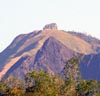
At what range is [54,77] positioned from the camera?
180 metres

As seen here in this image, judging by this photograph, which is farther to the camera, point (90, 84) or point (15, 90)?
point (90, 84)

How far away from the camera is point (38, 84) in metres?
160

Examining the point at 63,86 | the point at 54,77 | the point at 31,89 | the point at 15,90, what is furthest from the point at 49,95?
the point at 54,77

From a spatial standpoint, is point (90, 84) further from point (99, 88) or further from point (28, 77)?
point (28, 77)

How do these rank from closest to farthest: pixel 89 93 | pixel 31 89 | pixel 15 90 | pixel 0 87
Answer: pixel 15 90
pixel 31 89
pixel 89 93
pixel 0 87

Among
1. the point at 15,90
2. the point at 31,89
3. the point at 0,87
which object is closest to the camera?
the point at 15,90

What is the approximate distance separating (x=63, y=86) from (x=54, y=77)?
12.4 m

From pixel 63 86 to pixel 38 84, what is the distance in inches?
475

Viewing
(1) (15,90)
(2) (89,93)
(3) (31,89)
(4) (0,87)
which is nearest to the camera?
(1) (15,90)

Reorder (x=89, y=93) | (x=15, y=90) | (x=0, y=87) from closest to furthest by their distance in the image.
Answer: (x=15, y=90) → (x=89, y=93) → (x=0, y=87)

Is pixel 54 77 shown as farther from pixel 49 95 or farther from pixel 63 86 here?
pixel 49 95

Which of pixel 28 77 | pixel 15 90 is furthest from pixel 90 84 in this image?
pixel 15 90

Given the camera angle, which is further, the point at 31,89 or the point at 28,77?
the point at 28,77

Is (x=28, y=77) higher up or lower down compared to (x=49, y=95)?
higher up
